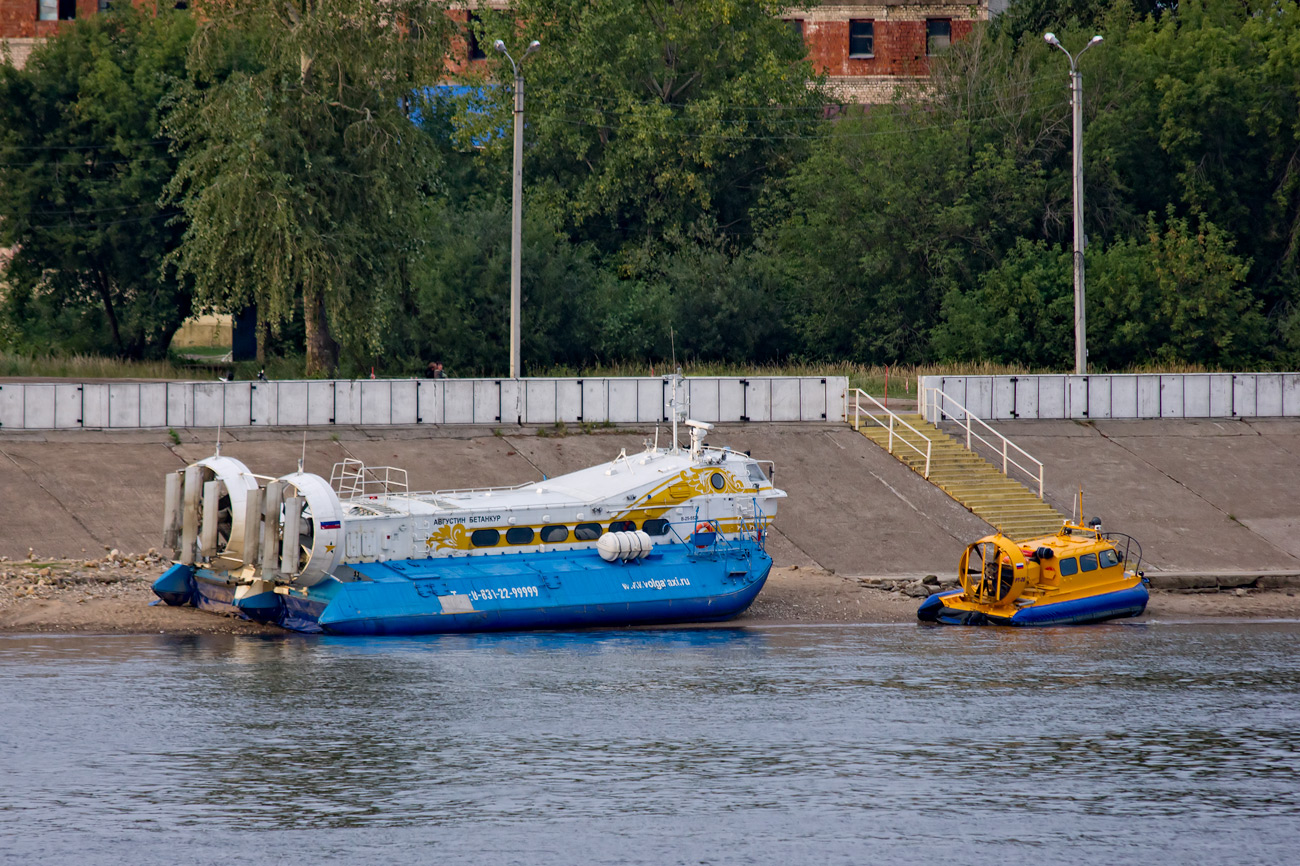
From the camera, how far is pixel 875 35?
81875 mm

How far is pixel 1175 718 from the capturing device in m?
26.9

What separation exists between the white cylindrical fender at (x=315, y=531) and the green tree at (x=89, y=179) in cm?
3623

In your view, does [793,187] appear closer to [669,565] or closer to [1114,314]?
[1114,314]

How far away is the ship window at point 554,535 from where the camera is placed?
31656 millimetres

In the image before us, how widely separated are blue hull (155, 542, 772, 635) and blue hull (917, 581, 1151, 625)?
4051 millimetres

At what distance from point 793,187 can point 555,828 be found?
52733mm

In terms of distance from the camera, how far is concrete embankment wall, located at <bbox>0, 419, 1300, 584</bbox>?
3684cm

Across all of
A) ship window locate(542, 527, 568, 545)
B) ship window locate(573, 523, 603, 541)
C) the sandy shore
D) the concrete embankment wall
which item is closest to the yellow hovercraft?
the sandy shore

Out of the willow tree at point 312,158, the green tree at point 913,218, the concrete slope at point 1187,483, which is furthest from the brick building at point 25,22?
the concrete slope at point 1187,483

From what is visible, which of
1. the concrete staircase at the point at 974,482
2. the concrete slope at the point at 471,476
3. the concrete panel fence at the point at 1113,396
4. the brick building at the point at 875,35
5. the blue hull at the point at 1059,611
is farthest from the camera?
the brick building at the point at 875,35

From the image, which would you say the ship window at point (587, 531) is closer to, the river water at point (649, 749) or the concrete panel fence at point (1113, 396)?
the river water at point (649, 749)

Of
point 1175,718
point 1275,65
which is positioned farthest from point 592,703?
point 1275,65

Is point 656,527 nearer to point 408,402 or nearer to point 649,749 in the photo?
point 649,749

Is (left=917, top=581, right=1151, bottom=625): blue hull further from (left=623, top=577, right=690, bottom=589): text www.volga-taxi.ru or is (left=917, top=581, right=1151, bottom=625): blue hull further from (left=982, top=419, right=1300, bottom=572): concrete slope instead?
(left=623, top=577, right=690, bottom=589): text www.volga-taxi.ru
